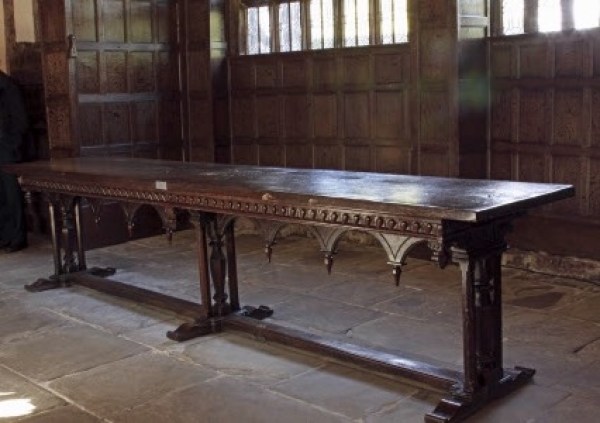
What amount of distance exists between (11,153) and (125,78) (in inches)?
49.6

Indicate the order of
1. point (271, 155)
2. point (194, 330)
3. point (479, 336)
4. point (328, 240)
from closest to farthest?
point (479, 336), point (328, 240), point (194, 330), point (271, 155)

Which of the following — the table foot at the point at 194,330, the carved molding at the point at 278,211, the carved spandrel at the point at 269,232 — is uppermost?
the carved molding at the point at 278,211

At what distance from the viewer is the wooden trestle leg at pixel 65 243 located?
568 cm

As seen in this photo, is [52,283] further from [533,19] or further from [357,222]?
[533,19]

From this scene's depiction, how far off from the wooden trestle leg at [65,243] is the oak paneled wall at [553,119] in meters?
3.03

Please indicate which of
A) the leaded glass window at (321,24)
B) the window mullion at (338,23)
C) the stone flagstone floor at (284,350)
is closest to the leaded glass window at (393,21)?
the window mullion at (338,23)

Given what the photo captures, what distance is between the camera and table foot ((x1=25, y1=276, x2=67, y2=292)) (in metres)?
Answer: 5.63

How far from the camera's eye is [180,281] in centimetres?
578

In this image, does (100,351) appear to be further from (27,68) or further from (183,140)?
(27,68)

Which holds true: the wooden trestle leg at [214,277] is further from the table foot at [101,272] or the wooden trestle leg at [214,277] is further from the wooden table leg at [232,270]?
the table foot at [101,272]

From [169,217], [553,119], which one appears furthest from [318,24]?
[169,217]

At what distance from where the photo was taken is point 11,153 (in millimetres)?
7309

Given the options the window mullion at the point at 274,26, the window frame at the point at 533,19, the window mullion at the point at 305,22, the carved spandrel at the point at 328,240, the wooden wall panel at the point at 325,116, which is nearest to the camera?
the carved spandrel at the point at 328,240

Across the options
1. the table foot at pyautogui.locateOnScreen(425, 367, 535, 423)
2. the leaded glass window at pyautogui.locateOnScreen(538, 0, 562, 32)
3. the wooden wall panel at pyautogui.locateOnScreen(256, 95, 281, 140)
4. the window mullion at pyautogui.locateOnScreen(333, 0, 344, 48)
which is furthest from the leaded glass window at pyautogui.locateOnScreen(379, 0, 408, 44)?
the table foot at pyautogui.locateOnScreen(425, 367, 535, 423)
